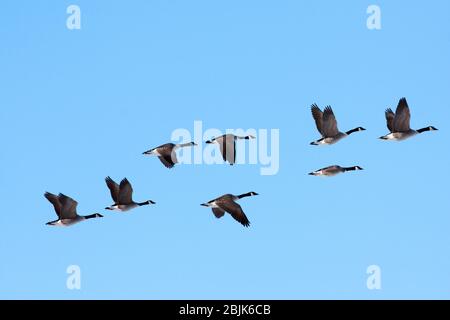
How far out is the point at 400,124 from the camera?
22.6 meters

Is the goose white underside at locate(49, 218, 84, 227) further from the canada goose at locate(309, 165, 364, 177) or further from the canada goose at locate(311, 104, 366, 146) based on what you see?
the canada goose at locate(311, 104, 366, 146)

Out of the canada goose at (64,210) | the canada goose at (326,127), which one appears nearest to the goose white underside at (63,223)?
the canada goose at (64,210)

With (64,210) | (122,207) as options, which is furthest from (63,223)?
(122,207)

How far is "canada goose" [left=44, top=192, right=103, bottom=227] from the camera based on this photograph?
2211 cm

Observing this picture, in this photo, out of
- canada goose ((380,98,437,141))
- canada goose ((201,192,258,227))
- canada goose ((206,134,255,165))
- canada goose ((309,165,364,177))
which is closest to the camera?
canada goose ((201,192,258,227))

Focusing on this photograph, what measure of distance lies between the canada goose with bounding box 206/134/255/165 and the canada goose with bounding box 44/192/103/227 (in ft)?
11.1

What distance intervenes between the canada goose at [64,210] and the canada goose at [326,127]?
546cm

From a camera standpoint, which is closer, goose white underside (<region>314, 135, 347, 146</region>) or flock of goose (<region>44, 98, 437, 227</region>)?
flock of goose (<region>44, 98, 437, 227</region>)

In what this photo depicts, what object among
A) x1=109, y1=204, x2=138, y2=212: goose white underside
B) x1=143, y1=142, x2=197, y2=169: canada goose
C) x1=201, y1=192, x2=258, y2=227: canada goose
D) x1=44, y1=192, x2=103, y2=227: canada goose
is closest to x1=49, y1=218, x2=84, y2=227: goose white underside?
x1=44, y1=192, x2=103, y2=227: canada goose

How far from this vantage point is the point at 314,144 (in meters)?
22.6

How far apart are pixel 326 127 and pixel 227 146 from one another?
2.25 metres
